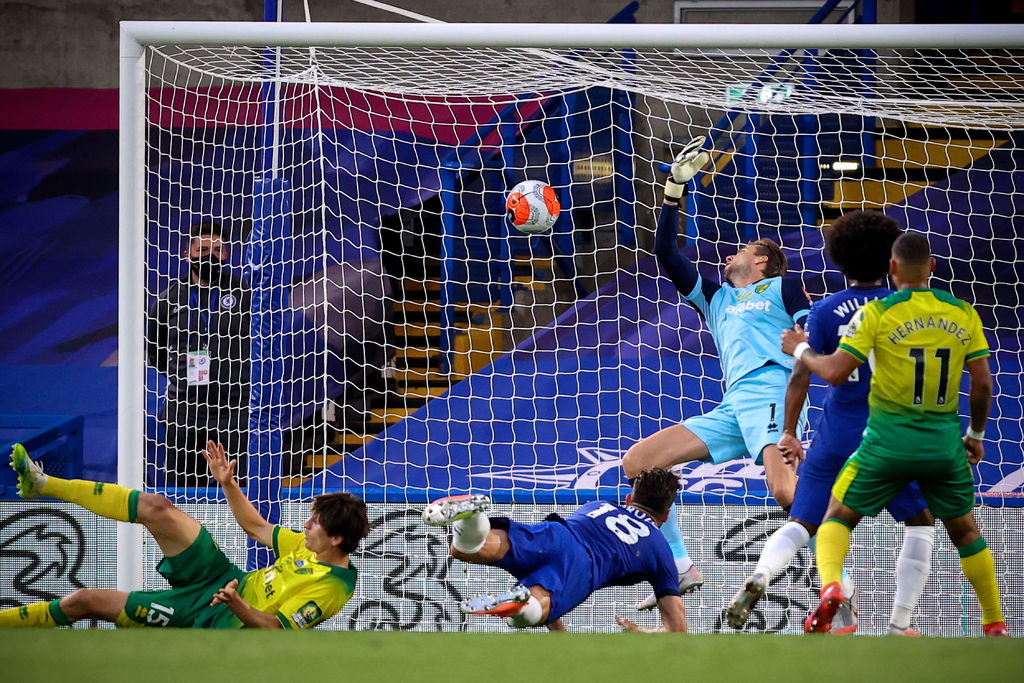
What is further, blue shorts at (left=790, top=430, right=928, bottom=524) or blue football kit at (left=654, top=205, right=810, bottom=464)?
blue football kit at (left=654, top=205, right=810, bottom=464)

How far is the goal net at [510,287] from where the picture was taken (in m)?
4.13

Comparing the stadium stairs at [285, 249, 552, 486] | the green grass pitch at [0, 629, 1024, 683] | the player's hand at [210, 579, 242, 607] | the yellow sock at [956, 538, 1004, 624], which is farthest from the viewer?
the stadium stairs at [285, 249, 552, 486]

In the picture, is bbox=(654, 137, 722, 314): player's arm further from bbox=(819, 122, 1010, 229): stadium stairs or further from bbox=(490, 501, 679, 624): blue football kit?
bbox=(819, 122, 1010, 229): stadium stairs

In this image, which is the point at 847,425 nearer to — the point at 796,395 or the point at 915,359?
the point at 796,395

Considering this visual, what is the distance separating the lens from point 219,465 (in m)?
3.44

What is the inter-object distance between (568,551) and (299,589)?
3.04ft

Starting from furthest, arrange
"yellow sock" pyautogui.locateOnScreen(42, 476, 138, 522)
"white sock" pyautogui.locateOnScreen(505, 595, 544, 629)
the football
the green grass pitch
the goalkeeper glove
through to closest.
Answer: the football → the goalkeeper glove → "yellow sock" pyautogui.locateOnScreen(42, 476, 138, 522) → "white sock" pyautogui.locateOnScreen(505, 595, 544, 629) → the green grass pitch

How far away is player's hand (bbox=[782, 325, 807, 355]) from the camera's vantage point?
3283 mm

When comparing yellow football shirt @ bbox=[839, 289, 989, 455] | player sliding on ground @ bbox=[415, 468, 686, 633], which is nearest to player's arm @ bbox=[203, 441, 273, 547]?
player sliding on ground @ bbox=[415, 468, 686, 633]

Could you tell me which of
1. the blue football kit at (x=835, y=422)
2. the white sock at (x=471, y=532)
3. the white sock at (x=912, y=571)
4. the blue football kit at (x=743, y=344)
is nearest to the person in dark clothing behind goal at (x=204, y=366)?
the white sock at (x=471, y=532)

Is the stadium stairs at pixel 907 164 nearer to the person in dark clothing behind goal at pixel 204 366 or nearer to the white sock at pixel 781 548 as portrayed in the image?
the white sock at pixel 781 548

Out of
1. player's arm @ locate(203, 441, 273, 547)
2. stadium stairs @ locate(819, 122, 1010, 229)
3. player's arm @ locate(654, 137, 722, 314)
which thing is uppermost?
stadium stairs @ locate(819, 122, 1010, 229)

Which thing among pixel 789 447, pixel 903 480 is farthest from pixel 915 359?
pixel 789 447

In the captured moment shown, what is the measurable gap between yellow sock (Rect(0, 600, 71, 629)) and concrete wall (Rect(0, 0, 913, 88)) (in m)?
5.38
